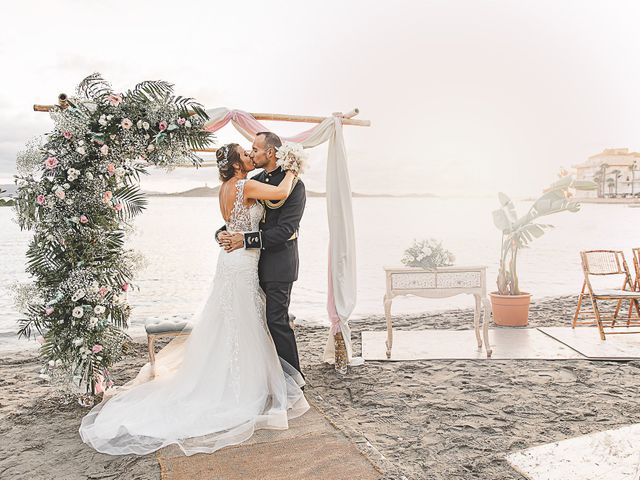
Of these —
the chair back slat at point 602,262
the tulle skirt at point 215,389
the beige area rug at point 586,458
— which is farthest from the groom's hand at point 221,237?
the chair back slat at point 602,262

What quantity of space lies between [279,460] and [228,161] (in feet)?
7.62

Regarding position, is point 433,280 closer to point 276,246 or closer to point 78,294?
point 276,246

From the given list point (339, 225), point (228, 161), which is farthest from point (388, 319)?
point (228, 161)

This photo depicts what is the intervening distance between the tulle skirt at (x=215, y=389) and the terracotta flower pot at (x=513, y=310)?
380 centimetres

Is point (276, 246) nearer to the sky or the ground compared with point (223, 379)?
nearer to the sky

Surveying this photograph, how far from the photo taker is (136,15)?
808cm

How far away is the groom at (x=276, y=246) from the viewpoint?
4305 millimetres

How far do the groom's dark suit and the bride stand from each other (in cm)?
8

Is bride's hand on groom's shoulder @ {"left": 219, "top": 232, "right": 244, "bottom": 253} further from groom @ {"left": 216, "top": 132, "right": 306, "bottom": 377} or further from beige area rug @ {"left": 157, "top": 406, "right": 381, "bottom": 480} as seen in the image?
beige area rug @ {"left": 157, "top": 406, "right": 381, "bottom": 480}

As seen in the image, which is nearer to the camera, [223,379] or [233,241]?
[223,379]

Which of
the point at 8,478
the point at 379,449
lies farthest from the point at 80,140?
the point at 379,449

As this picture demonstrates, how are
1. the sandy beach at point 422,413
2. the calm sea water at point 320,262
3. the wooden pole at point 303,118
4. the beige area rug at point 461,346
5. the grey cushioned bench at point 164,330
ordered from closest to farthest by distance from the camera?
the sandy beach at point 422,413 < the grey cushioned bench at point 164,330 < the wooden pole at point 303,118 < the beige area rug at point 461,346 < the calm sea water at point 320,262

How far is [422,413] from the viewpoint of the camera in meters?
4.09

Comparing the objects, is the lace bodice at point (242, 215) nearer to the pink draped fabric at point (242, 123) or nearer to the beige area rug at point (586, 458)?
the pink draped fabric at point (242, 123)
